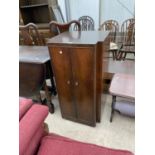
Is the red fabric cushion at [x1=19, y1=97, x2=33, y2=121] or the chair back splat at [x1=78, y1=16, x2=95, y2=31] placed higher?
the chair back splat at [x1=78, y1=16, x2=95, y2=31]

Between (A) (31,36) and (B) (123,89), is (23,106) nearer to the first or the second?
(B) (123,89)

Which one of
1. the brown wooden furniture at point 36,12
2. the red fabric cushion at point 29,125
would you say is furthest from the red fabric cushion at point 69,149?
the brown wooden furniture at point 36,12

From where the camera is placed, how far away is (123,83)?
1.79m

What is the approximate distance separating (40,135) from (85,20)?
3173 millimetres

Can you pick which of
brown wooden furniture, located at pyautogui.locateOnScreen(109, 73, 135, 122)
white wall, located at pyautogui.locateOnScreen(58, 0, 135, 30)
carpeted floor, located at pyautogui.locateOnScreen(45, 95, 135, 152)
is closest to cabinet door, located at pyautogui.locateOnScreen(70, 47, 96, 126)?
carpeted floor, located at pyautogui.locateOnScreen(45, 95, 135, 152)

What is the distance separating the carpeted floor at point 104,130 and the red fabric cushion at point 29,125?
2.43 ft

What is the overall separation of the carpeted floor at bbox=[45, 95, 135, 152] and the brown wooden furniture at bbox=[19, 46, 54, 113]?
342 mm

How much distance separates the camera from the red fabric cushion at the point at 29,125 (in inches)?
35.9

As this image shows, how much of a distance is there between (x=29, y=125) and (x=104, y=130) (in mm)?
1064

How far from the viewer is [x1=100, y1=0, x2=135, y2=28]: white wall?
3.57m

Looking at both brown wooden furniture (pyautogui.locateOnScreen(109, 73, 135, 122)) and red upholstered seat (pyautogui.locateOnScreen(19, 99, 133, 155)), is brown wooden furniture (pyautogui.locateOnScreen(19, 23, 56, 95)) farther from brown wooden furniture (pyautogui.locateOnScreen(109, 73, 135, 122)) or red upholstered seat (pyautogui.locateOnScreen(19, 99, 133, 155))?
red upholstered seat (pyautogui.locateOnScreen(19, 99, 133, 155))
